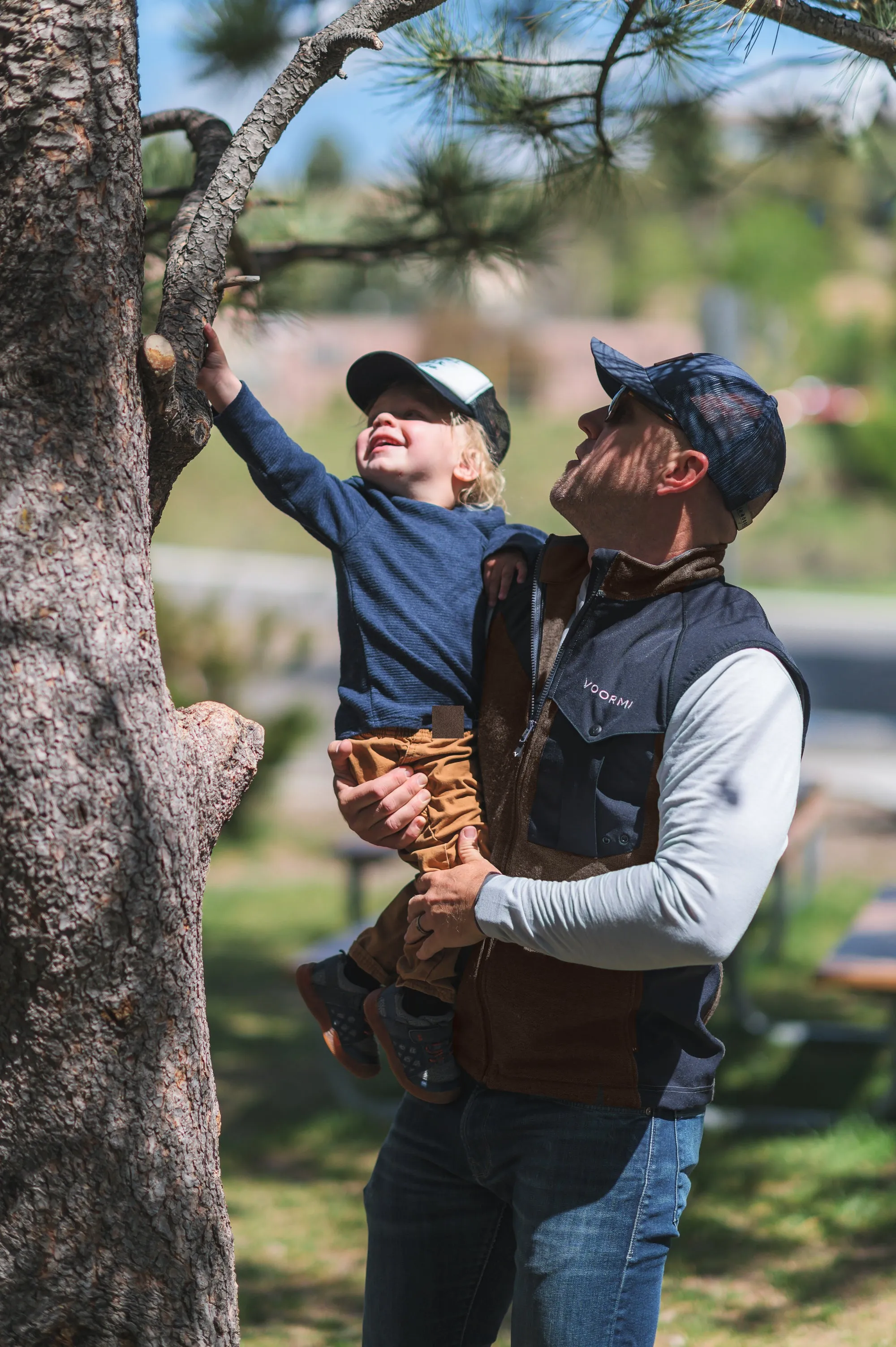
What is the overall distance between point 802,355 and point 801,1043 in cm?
2781

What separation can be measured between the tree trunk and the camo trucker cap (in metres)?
0.63

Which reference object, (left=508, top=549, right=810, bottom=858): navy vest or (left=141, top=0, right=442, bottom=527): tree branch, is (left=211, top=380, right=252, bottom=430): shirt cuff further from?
(left=508, top=549, right=810, bottom=858): navy vest

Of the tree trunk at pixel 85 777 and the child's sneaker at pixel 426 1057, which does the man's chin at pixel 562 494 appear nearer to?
the tree trunk at pixel 85 777

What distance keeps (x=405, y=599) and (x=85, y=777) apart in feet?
1.83

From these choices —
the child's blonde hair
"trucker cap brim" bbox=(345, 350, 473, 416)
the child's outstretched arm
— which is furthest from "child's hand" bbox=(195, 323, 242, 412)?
the child's blonde hair

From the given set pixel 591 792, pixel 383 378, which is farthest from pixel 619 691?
pixel 383 378

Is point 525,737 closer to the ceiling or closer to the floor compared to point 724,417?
closer to the floor

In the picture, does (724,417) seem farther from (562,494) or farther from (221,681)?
(221,681)

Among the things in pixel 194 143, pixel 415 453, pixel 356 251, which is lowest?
pixel 415 453

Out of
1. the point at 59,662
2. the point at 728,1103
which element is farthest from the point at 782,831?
the point at 728,1103

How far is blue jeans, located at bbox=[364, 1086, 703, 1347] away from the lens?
62.6 inches

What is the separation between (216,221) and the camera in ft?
5.55

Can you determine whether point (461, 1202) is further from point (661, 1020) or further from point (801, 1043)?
point (801, 1043)

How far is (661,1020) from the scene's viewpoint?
163 centimetres
